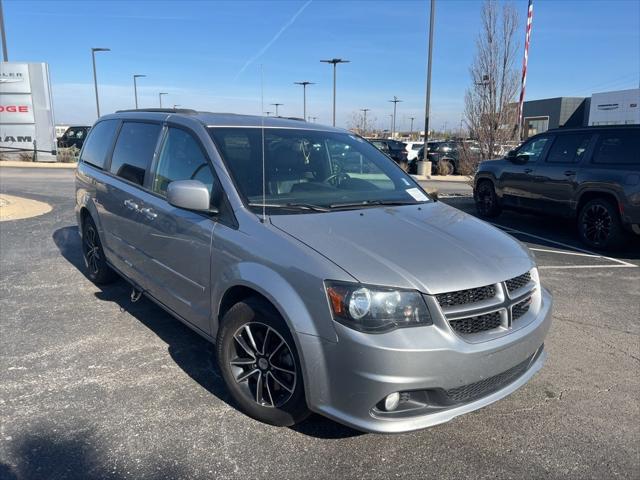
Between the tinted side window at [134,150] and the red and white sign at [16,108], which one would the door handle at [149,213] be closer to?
the tinted side window at [134,150]

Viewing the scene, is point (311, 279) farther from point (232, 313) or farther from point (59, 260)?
point (59, 260)

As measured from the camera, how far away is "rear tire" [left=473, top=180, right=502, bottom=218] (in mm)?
10516

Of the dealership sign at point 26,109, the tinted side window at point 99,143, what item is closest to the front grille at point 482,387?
the tinted side window at point 99,143

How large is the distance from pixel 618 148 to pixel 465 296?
6.56 meters

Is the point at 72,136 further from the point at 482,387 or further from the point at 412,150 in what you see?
the point at 482,387

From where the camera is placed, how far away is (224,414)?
3.19m

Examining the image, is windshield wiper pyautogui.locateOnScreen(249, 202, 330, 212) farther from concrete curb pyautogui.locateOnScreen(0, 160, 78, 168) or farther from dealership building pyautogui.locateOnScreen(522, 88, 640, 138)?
dealership building pyautogui.locateOnScreen(522, 88, 640, 138)

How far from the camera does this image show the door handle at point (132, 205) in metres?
4.25

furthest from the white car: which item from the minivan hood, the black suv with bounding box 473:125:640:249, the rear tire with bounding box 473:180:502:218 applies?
the minivan hood

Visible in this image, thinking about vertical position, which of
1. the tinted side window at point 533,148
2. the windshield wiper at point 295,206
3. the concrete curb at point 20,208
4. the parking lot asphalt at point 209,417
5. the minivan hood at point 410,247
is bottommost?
the parking lot asphalt at point 209,417

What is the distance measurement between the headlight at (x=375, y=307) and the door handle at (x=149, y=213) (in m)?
1.94

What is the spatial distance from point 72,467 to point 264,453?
998 millimetres

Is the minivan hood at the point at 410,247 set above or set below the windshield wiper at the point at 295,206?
below

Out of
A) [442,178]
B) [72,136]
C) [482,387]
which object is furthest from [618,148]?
[72,136]
